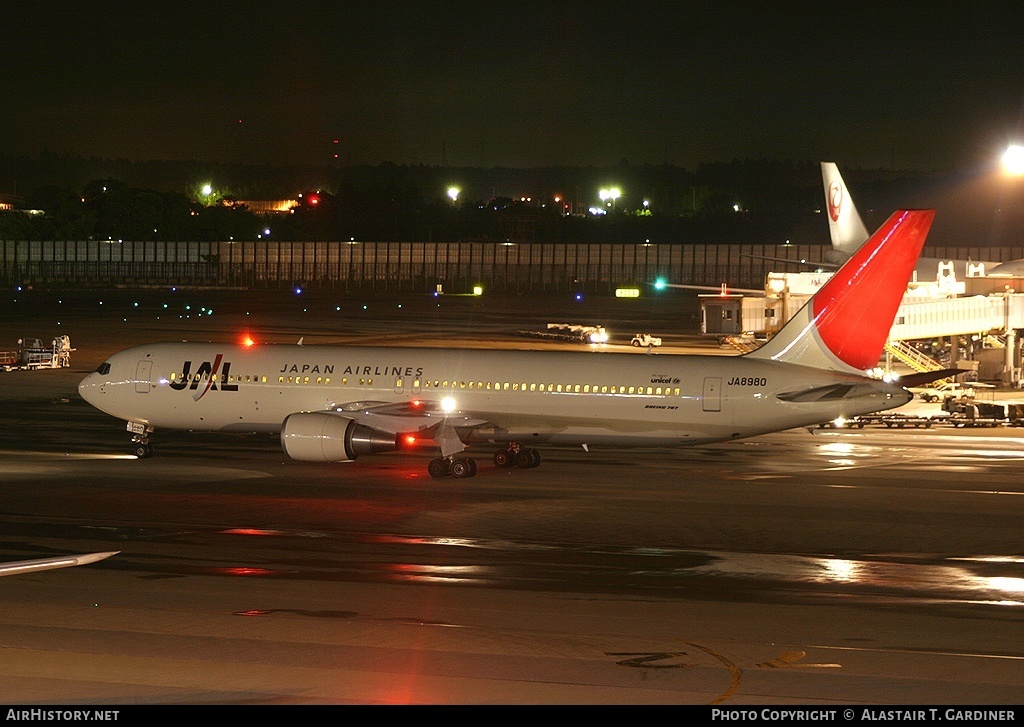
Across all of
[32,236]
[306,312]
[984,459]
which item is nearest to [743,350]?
[984,459]

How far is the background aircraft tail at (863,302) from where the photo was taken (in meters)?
37.5

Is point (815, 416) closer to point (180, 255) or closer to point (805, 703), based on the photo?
point (805, 703)

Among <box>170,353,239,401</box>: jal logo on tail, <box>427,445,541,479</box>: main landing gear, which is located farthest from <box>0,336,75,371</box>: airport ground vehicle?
<box>427,445,541,479</box>: main landing gear

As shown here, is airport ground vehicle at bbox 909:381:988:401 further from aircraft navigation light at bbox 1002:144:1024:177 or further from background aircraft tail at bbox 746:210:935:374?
background aircraft tail at bbox 746:210:935:374

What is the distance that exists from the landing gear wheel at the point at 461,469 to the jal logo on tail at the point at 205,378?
27.0 feet

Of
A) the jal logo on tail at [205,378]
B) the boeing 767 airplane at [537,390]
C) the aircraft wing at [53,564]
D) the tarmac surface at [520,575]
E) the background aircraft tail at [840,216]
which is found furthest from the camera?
the background aircraft tail at [840,216]

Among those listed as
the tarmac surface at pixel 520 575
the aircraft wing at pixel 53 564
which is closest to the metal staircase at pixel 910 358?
the tarmac surface at pixel 520 575

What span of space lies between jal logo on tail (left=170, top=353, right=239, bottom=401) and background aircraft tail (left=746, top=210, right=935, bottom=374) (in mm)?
17718

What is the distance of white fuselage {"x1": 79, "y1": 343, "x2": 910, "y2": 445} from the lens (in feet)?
125

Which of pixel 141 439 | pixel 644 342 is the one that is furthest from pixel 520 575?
pixel 644 342

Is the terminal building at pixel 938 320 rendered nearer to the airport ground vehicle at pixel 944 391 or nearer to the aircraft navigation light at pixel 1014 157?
the airport ground vehicle at pixel 944 391

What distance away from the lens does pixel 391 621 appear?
71.3 feet

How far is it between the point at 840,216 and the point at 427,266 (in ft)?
273

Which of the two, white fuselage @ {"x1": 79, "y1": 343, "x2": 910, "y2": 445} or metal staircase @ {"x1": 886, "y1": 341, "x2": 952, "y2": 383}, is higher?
metal staircase @ {"x1": 886, "y1": 341, "x2": 952, "y2": 383}
